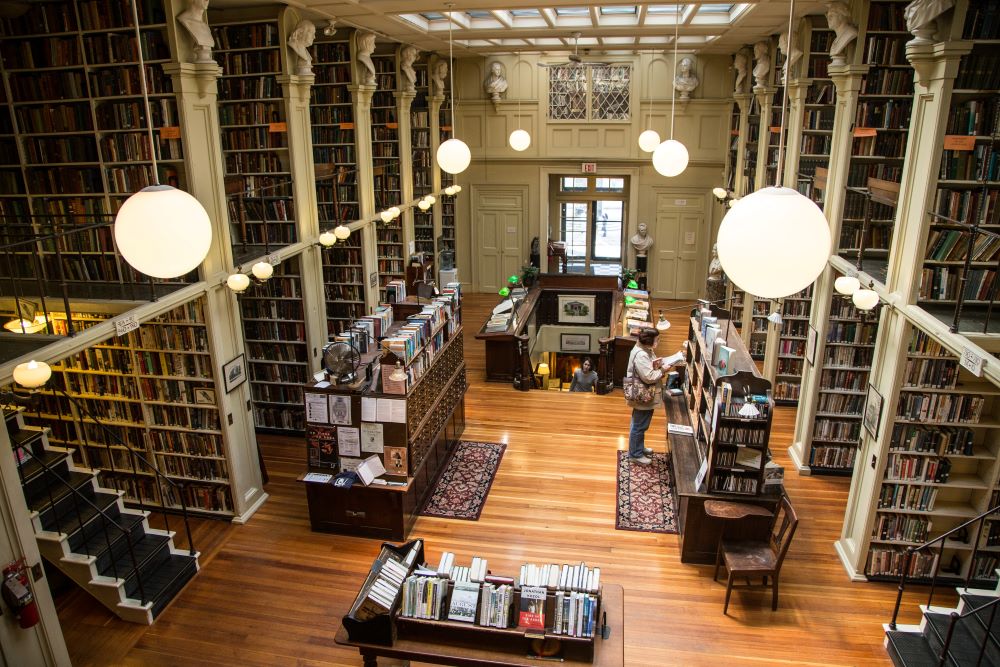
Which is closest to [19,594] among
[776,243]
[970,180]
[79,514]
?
[79,514]

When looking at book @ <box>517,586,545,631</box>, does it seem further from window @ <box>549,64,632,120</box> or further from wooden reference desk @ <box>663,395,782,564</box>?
window @ <box>549,64,632,120</box>

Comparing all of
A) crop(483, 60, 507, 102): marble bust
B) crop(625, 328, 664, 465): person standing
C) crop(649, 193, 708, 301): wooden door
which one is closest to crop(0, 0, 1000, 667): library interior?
crop(625, 328, 664, 465): person standing

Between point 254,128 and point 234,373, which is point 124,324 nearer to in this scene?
point 234,373

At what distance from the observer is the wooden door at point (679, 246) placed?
13344mm

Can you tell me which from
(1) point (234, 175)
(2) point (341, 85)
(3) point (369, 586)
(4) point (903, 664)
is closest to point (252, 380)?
(1) point (234, 175)

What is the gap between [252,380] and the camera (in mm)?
8594

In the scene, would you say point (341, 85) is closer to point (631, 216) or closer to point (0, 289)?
point (0, 289)

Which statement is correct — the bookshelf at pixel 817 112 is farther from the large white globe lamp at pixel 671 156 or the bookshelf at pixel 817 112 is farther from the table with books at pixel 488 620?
the table with books at pixel 488 620

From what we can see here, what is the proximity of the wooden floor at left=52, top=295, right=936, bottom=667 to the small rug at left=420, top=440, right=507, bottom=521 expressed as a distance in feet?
0.41

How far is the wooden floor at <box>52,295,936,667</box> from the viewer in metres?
5.06

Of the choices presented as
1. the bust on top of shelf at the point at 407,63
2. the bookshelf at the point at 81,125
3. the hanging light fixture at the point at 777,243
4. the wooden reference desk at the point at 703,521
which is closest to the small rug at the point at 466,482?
the wooden reference desk at the point at 703,521

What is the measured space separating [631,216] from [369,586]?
10.6m

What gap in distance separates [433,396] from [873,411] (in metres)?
4.17

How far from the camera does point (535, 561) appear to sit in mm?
5953
